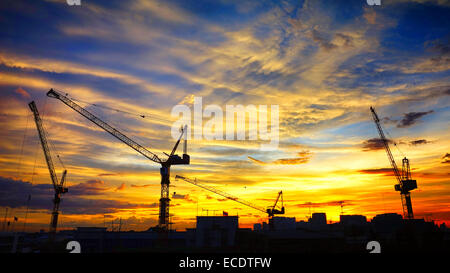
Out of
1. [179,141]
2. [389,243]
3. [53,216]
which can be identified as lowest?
[389,243]

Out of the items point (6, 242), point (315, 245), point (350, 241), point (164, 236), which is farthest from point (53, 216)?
point (350, 241)

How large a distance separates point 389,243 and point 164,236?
424 feet

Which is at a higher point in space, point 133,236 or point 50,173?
point 50,173

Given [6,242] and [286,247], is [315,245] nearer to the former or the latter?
[286,247]

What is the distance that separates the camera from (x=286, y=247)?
141 metres

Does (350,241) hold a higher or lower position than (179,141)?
lower

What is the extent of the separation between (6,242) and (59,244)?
117 feet

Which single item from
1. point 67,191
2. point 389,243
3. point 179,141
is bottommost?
point 389,243

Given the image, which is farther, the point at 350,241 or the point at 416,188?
the point at 416,188

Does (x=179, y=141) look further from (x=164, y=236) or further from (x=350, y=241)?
(x=350, y=241)
